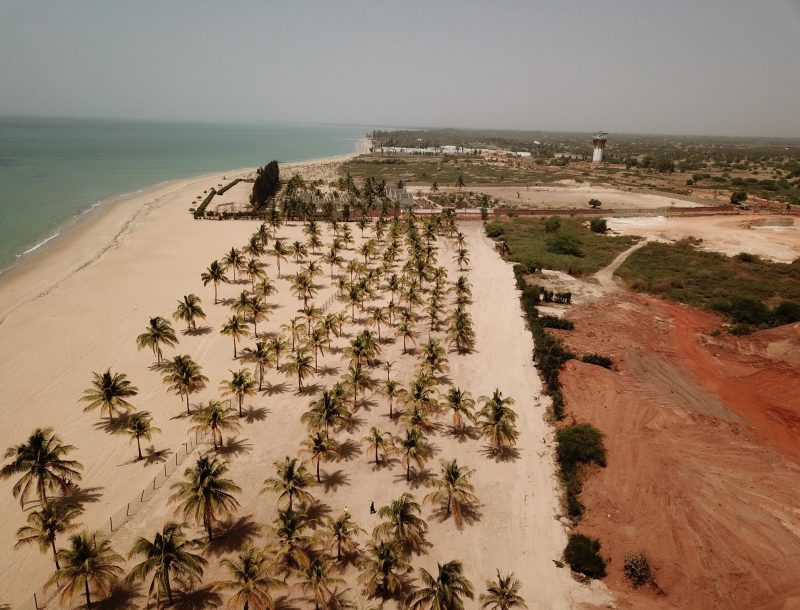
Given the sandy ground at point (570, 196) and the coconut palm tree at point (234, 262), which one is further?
the sandy ground at point (570, 196)

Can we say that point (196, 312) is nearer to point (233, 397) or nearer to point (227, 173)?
point (233, 397)

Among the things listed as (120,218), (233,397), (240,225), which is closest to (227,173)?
(120,218)

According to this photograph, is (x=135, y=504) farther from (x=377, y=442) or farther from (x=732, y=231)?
(x=732, y=231)

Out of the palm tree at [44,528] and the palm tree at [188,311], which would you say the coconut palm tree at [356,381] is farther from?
the palm tree at [188,311]

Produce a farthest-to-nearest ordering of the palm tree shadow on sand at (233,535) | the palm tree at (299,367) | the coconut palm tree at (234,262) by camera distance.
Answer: the coconut palm tree at (234,262)
the palm tree at (299,367)
the palm tree shadow on sand at (233,535)

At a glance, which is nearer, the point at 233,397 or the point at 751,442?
the point at 751,442

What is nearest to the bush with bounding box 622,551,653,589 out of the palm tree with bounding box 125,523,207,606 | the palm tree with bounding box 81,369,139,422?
the palm tree with bounding box 125,523,207,606

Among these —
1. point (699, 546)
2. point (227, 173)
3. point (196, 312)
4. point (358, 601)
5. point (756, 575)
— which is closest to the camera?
point (358, 601)

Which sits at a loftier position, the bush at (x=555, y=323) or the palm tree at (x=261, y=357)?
the palm tree at (x=261, y=357)

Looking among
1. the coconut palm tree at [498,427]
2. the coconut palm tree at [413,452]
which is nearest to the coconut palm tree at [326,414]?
the coconut palm tree at [413,452]
